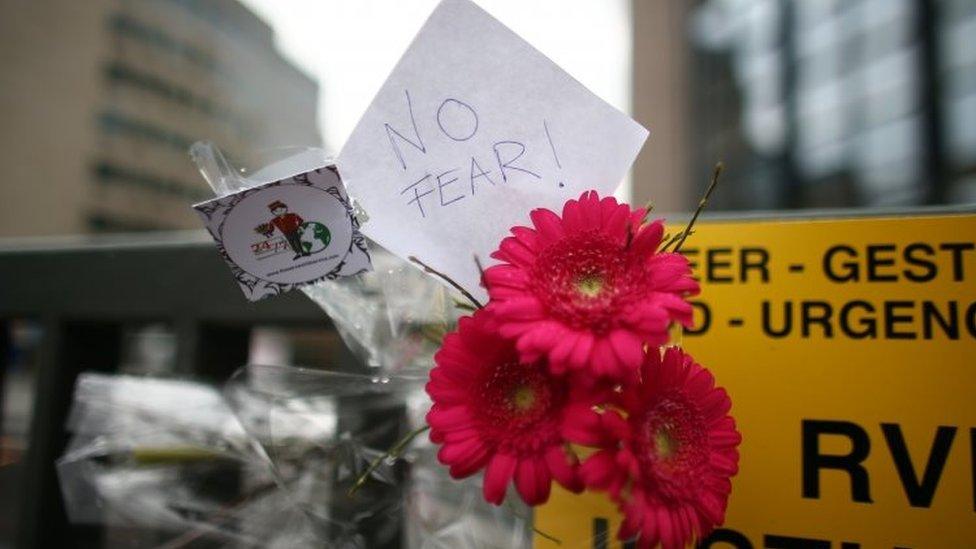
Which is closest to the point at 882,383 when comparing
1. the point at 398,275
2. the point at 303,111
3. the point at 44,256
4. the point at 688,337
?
the point at 688,337

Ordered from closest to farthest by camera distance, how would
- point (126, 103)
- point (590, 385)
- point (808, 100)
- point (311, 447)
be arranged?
point (590, 385) < point (311, 447) < point (808, 100) < point (126, 103)

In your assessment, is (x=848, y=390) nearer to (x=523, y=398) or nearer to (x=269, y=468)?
(x=523, y=398)

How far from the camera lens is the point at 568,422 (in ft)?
1.12

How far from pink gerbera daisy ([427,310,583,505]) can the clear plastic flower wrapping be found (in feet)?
0.49

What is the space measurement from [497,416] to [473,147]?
0.21 metres

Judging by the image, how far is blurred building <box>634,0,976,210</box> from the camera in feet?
30.7

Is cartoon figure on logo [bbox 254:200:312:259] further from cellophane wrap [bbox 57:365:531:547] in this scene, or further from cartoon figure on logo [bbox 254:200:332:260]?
cellophane wrap [bbox 57:365:531:547]

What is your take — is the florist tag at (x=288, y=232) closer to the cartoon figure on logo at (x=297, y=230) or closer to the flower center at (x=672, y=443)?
the cartoon figure on logo at (x=297, y=230)

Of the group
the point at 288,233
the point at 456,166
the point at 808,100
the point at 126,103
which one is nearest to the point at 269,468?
the point at 288,233

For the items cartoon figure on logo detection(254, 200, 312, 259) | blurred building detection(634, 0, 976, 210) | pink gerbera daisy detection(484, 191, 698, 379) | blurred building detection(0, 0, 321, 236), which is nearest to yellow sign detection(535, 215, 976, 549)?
pink gerbera daisy detection(484, 191, 698, 379)

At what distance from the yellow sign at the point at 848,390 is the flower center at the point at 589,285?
23cm

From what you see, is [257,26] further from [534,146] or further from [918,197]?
[534,146]

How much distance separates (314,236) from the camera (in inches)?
19.0

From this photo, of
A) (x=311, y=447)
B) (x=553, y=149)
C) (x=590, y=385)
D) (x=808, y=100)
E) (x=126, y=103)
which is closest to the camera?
(x=590, y=385)
